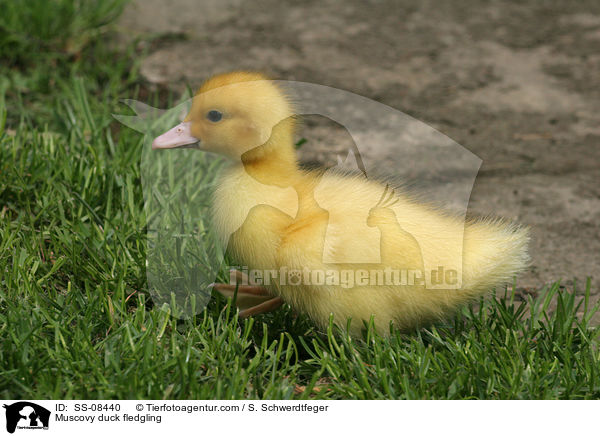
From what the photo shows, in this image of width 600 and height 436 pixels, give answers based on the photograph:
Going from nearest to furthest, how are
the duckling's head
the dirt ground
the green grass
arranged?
the green grass → the duckling's head → the dirt ground

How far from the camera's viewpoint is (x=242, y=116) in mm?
2400

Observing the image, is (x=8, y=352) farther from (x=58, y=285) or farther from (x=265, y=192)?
(x=265, y=192)

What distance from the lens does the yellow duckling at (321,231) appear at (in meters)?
2.29

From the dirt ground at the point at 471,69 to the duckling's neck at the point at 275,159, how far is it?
1223 mm

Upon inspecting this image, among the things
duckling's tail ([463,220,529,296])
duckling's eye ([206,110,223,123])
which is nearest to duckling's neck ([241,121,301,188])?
duckling's eye ([206,110,223,123])

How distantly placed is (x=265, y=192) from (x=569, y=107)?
2.82m

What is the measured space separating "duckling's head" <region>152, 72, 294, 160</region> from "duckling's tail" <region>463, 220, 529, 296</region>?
683 mm

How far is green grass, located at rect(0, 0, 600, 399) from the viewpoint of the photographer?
2.24 meters
